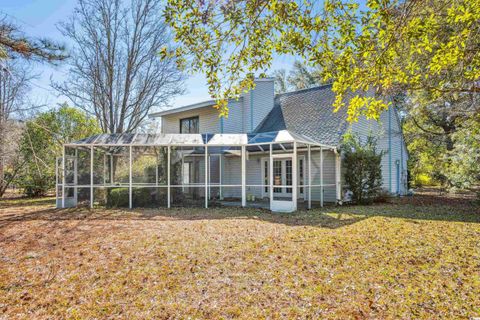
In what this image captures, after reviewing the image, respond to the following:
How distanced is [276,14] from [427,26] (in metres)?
2.03

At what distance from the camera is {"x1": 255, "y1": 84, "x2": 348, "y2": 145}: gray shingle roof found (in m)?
14.7

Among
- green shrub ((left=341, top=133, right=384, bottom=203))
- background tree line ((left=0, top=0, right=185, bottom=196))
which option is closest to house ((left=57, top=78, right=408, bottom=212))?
green shrub ((left=341, top=133, right=384, bottom=203))

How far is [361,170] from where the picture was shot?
1252cm

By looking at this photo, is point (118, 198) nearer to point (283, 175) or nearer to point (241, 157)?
point (241, 157)

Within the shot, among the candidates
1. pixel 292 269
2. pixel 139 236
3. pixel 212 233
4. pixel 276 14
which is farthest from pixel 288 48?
pixel 139 236

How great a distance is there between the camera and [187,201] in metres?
12.5

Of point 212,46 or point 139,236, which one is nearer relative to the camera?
point 212,46

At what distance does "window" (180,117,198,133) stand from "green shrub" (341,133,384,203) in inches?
354

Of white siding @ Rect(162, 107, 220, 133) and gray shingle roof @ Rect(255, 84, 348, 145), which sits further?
white siding @ Rect(162, 107, 220, 133)

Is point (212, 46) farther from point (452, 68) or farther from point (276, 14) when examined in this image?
point (452, 68)

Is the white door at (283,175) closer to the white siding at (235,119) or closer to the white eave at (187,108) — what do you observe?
the white siding at (235,119)

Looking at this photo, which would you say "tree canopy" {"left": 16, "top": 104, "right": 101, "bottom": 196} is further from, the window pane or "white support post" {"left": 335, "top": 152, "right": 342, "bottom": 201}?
"white support post" {"left": 335, "top": 152, "right": 342, "bottom": 201}

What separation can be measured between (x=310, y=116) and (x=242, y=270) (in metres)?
12.9

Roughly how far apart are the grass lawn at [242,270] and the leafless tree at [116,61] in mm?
11180
